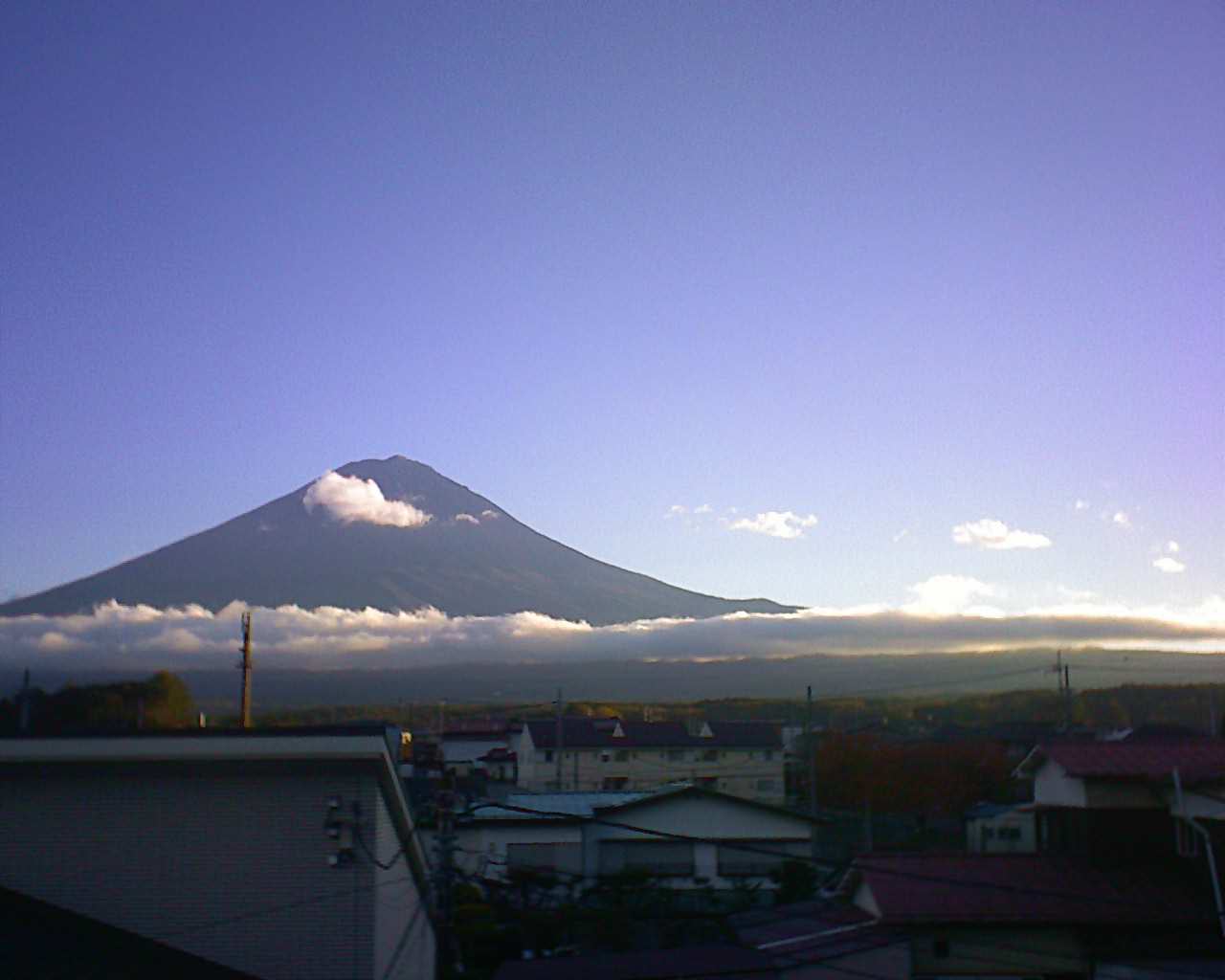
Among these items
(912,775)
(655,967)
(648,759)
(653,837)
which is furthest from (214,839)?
(648,759)

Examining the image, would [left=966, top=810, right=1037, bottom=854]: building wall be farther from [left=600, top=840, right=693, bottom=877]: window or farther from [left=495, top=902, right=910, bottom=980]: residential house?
[left=495, top=902, right=910, bottom=980]: residential house

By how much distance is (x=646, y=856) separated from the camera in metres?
27.3

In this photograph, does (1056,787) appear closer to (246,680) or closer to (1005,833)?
(1005,833)

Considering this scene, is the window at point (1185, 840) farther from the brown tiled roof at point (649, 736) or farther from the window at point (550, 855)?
the brown tiled roof at point (649, 736)

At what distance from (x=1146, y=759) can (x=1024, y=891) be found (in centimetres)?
254

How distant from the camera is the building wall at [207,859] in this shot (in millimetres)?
8656

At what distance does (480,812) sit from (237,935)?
18.7 meters

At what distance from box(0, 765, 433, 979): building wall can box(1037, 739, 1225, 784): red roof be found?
10444mm

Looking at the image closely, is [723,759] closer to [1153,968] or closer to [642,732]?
[642,732]

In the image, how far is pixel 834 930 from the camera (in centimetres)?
1504

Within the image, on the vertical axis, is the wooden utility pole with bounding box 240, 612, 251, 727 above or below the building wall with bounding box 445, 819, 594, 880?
above

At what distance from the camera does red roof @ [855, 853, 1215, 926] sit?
1443 centimetres

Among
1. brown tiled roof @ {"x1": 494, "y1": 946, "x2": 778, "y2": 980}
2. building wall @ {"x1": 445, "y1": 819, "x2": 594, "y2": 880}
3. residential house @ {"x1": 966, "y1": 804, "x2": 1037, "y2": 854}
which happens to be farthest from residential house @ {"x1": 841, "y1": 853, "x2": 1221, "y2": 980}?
building wall @ {"x1": 445, "y1": 819, "x2": 594, "y2": 880}

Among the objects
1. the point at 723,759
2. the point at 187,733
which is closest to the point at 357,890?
the point at 187,733
